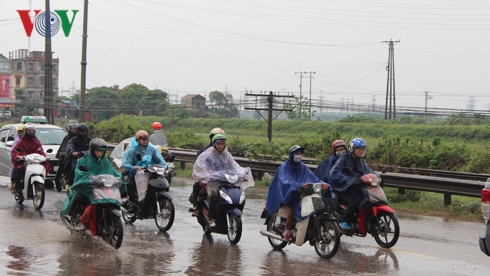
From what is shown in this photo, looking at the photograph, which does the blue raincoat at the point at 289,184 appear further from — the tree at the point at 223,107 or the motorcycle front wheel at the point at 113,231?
the tree at the point at 223,107

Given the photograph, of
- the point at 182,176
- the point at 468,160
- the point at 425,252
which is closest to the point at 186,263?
the point at 425,252

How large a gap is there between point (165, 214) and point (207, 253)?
87.3 inches

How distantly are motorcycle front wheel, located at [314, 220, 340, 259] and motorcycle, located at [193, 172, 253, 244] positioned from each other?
1329 mm

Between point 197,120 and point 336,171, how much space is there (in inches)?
2286

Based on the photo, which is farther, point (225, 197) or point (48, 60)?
point (48, 60)

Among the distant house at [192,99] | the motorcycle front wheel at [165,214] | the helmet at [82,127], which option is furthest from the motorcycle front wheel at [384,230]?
the distant house at [192,99]

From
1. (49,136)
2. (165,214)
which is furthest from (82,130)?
(49,136)

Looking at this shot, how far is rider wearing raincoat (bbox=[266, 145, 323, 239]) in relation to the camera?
940cm

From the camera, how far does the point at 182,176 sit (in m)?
22.6

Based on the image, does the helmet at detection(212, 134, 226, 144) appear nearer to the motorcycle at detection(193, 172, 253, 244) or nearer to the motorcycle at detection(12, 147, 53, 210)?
the motorcycle at detection(193, 172, 253, 244)

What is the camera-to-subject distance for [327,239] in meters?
9.04

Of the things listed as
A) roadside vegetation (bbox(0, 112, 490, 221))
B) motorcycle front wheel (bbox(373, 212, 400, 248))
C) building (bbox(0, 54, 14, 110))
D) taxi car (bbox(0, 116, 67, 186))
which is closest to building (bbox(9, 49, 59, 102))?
building (bbox(0, 54, 14, 110))

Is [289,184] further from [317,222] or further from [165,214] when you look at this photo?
[165,214]

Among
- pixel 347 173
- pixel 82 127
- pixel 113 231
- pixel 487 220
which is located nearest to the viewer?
pixel 487 220
